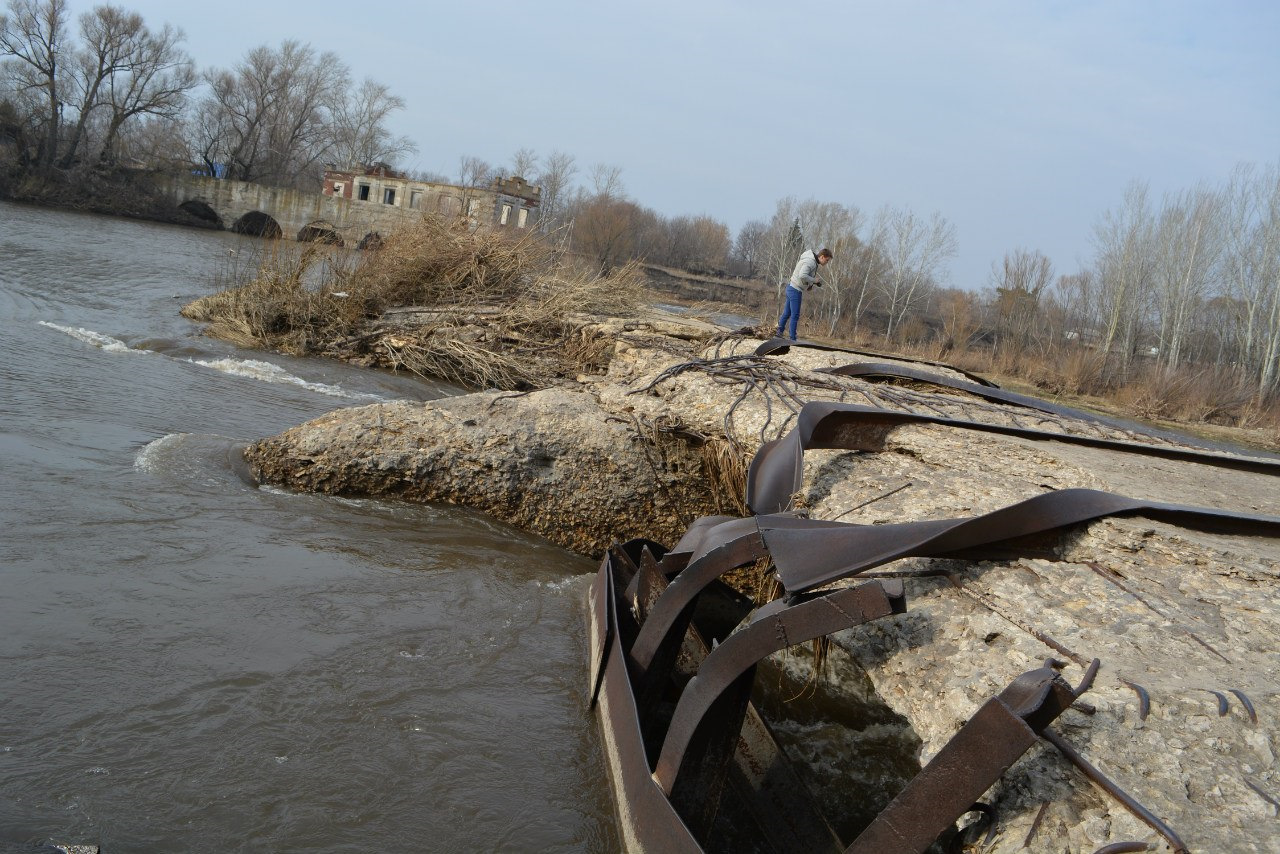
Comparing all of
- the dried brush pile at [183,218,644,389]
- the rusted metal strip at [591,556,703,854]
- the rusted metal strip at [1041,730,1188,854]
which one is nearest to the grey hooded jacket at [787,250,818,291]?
the dried brush pile at [183,218,644,389]

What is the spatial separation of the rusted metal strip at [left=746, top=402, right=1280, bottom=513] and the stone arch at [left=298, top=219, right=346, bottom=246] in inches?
447

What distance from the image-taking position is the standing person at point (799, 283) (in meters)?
14.1

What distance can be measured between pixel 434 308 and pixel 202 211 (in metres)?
40.5

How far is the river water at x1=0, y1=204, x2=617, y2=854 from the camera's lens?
9.78 ft

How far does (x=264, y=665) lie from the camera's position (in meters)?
3.81

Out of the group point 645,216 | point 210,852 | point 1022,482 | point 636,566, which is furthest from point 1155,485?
point 645,216

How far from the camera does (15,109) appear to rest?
1752 inches

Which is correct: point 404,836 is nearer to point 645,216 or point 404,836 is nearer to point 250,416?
point 250,416

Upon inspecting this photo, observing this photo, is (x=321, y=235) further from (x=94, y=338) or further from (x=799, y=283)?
(x=799, y=283)

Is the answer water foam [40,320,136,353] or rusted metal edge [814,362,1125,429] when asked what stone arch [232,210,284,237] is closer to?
water foam [40,320,136,353]

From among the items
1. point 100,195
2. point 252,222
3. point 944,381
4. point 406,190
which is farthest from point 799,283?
point 406,190

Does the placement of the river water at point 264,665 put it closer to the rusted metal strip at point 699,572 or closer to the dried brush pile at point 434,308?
the rusted metal strip at point 699,572

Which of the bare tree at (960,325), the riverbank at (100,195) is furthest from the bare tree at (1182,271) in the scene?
the riverbank at (100,195)

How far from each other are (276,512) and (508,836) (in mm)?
3232
